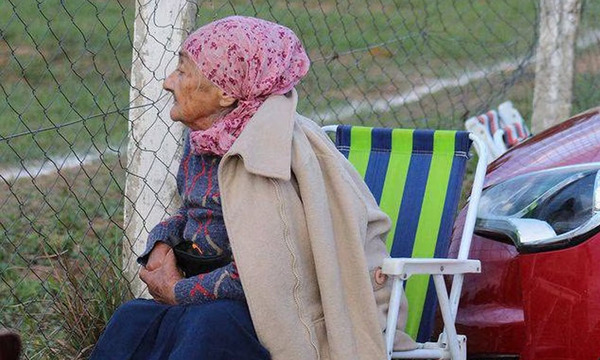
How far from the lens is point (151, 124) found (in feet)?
14.9

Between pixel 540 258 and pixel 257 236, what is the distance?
Answer: 3.26 ft

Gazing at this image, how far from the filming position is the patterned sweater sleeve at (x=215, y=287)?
355cm

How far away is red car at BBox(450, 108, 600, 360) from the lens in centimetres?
378

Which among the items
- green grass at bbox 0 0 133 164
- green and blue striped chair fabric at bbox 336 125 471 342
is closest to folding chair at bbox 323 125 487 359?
green and blue striped chair fabric at bbox 336 125 471 342

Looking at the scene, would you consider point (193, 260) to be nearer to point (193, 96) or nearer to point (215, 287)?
point (215, 287)

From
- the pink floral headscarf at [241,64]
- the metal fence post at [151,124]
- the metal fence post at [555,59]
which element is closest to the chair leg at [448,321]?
the pink floral headscarf at [241,64]

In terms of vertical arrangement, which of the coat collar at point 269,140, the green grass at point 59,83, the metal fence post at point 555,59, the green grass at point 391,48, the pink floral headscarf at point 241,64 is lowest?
the green grass at point 59,83

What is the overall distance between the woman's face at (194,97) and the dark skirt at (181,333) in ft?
1.89

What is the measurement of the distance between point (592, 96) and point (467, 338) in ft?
14.9

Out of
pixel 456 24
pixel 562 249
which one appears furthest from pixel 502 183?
pixel 456 24

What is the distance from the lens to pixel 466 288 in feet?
14.1

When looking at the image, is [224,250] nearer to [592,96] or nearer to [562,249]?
[562,249]

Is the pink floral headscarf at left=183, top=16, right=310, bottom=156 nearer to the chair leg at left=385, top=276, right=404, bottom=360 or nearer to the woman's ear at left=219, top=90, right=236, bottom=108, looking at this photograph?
the woman's ear at left=219, top=90, right=236, bottom=108

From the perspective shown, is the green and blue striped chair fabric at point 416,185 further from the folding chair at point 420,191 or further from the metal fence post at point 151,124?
the metal fence post at point 151,124
